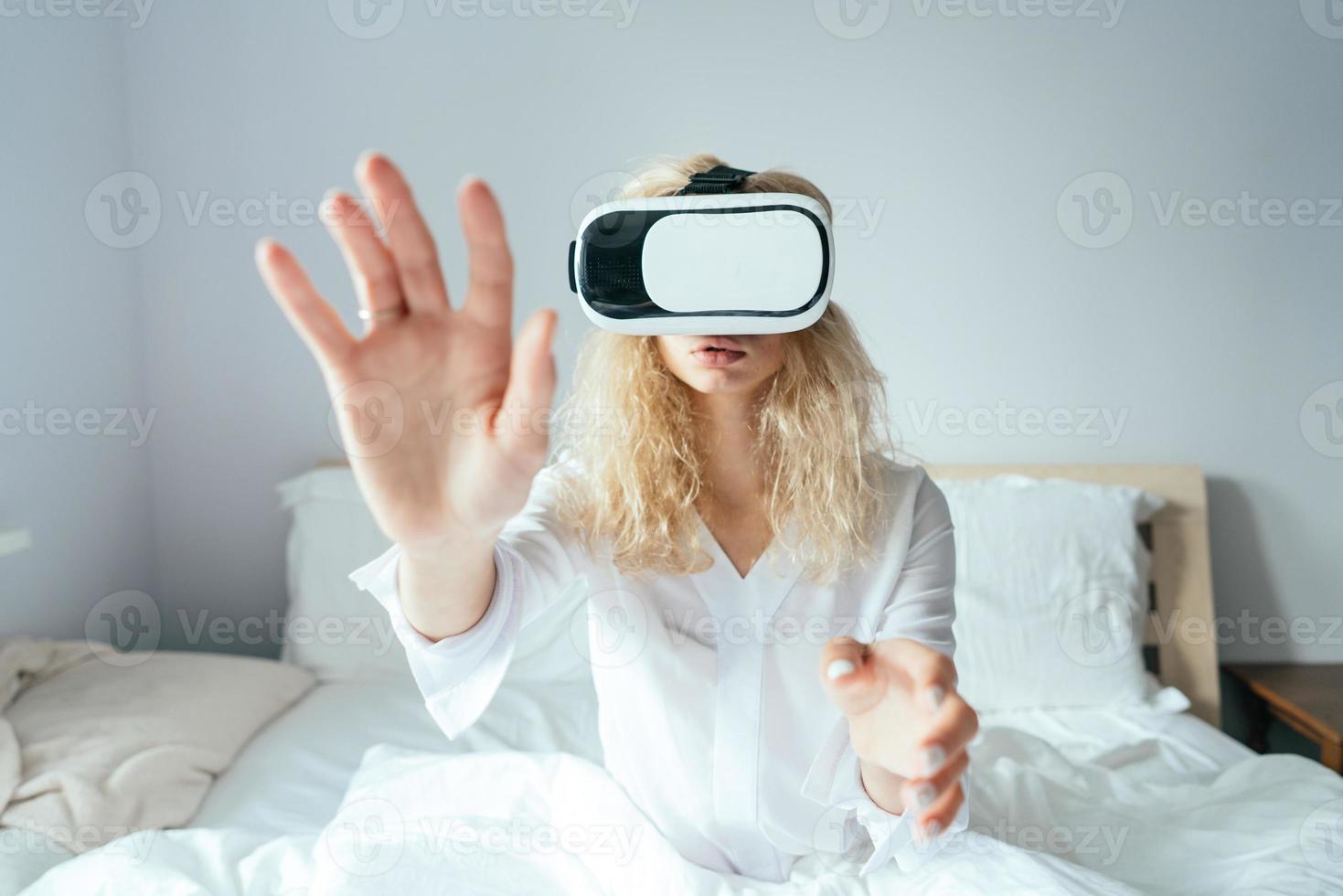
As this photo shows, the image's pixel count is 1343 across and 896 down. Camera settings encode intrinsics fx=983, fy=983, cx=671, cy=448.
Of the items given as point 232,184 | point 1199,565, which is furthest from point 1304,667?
point 232,184

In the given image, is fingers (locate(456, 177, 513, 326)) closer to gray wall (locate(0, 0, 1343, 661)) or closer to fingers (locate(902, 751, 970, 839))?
fingers (locate(902, 751, 970, 839))

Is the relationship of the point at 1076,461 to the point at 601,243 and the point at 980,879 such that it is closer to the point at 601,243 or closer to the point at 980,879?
the point at 980,879

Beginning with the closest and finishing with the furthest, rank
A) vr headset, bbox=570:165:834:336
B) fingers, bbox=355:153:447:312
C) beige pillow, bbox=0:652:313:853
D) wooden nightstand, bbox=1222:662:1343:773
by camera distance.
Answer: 1. fingers, bbox=355:153:447:312
2. vr headset, bbox=570:165:834:336
3. beige pillow, bbox=0:652:313:853
4. wooden nightstand, bbox=1222:662:1343:773

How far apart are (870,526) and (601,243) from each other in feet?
1.49

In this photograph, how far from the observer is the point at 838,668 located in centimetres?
69

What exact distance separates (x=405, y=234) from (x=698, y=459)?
0.52 meters

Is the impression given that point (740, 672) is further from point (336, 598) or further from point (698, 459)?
point (336, 598)

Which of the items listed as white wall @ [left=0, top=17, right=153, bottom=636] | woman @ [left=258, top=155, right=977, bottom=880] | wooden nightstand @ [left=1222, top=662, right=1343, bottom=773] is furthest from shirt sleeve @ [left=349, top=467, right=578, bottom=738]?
wooden nightstand @ [left=1222, top=662, right=1343, bottom=773]

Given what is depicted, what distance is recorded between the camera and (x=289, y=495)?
2.01m

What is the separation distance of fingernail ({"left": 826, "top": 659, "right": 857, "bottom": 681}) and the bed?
365 mm

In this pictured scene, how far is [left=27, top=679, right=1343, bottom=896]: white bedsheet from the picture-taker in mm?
953

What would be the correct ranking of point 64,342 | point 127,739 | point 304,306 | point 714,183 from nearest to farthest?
point 304,306
point 714,183
point 127,739
point 64,342

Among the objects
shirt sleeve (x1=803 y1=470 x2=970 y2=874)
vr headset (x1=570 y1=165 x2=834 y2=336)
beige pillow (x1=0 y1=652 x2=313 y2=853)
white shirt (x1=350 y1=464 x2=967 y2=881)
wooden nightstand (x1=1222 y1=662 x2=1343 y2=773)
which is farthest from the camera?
wooden nightstand (x1=1222 y1=662 x2=1343 y2=773)

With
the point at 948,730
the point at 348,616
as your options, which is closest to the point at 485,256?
the point at 948,730
